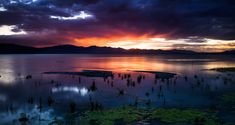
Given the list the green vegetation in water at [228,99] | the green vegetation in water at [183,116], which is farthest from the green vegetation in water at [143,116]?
the green vegetation in water at [228,99]

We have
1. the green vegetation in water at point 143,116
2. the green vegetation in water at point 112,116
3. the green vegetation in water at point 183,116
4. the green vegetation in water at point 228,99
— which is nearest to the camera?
the green vegetation in water at point 183,116

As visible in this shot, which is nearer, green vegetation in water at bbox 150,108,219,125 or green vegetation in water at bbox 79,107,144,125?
green vegetation in water at bbox 150,108,219,125

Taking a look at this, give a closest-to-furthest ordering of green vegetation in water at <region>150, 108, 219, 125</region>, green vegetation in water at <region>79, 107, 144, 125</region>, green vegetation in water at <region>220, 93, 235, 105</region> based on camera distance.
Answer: green vegetation in water at <region>150, 108, 219, 125</region>, green vegetation in water at <region>79, 107, 144, 125</region>, green vegetation in water at <region>220, 93, 235, 105</region>

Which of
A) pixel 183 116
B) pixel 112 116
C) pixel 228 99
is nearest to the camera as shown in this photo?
Answer: pixel 183 116

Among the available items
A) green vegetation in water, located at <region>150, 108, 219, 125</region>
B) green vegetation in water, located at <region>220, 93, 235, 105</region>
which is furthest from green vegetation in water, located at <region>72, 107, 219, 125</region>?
green vegetation in water, located at <region>220, 93, 235, 105</region>

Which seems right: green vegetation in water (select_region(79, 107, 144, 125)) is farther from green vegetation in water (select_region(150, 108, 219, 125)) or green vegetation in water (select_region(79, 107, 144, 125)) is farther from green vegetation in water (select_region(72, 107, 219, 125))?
green vegetation in water (select_region(150, 108, 219, 125))

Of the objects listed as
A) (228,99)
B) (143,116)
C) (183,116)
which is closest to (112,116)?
(143,116)

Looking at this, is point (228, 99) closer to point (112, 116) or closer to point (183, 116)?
point (183, 116)

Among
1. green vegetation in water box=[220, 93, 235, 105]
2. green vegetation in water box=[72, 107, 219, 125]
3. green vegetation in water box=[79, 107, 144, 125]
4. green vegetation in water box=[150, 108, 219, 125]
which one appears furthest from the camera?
green vegetation in water box=[220, 93, 235, 105]

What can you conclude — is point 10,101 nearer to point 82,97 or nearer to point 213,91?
point 82,97

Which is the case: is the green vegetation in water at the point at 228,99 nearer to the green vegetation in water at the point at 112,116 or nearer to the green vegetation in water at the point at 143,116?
the green vegetation in water at the point at 143,116

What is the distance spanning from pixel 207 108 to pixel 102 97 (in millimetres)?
16213

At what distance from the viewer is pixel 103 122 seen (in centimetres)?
2684

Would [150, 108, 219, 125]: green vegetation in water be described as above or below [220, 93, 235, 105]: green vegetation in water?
below
